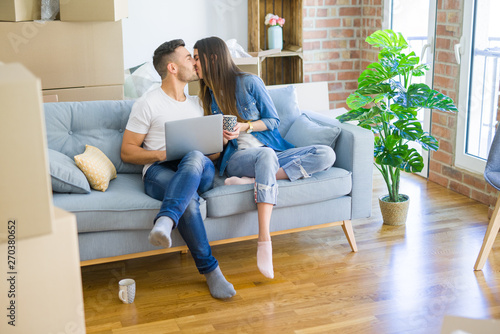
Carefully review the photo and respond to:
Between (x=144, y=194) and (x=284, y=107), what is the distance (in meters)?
1.01

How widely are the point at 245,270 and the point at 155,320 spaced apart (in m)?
0.59

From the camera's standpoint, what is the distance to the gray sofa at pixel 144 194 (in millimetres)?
2633

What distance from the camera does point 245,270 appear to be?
9.59 feet

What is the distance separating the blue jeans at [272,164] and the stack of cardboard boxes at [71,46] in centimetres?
96

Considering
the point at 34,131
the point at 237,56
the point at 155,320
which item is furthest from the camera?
the point at 237,56

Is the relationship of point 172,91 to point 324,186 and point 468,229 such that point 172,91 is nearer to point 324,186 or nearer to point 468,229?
point 324,186

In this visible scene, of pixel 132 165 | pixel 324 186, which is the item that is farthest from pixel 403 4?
pixel 132 165

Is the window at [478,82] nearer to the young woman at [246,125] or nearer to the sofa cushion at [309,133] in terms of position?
the sofa cushion at [309,133]

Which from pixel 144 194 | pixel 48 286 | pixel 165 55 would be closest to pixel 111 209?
pixel 144 194

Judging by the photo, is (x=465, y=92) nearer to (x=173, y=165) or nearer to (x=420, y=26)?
(x=420, y=26)

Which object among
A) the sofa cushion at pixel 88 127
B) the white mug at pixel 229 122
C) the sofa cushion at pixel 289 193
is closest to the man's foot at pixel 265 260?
the sofa cushion at pixel 289 193

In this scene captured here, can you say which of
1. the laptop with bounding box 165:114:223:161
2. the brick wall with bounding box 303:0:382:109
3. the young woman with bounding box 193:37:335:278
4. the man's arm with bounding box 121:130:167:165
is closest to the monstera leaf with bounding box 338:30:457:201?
the young woman with bounding box 193:37:335:278

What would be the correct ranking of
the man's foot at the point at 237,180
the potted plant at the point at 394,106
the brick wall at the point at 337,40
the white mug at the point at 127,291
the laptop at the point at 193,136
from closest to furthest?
1. the white mug at the point at 127,291
2. the laptop at the point at 193,136
3. the man's foot at the point at 237,180
4. the potted plant at the point at 394,106
5. the brick wall at the point at 337,40

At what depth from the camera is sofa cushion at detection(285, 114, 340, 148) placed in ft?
10.2
